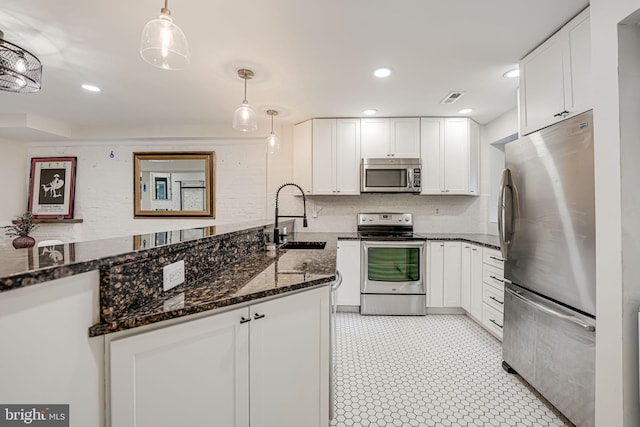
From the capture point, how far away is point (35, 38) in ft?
6.30

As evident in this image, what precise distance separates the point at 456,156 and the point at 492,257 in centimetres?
151

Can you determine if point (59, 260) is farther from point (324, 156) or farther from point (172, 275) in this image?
point (324, 156)

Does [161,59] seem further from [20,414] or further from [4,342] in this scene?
[20,414]

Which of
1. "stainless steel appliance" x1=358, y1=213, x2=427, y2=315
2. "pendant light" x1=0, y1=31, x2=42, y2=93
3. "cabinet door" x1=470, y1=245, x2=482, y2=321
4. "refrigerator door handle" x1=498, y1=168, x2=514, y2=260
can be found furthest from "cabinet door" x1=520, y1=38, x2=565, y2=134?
"pendant light" x1=0, y1=31, x2=42, y2=93

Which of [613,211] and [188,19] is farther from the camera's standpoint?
[188,19]

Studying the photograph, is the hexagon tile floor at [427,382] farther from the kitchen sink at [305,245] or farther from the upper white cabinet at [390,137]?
the upper white cabinet at [390,137]

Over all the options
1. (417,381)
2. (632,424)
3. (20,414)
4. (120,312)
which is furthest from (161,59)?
(632,424)

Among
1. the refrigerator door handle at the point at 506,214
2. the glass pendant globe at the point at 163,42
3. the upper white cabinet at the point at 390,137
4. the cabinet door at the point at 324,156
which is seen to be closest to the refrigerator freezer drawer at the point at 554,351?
the refrigerator door handle at the point at 506,214

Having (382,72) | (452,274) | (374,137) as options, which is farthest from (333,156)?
(452,274)

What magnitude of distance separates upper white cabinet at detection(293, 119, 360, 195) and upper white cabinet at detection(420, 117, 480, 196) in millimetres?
889

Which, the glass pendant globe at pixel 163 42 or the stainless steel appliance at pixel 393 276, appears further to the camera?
the stainless steel appliance at pixel 393 276

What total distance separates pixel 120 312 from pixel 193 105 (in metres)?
2.98

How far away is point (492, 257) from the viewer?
2.59 metres

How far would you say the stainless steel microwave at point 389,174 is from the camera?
3518mm
